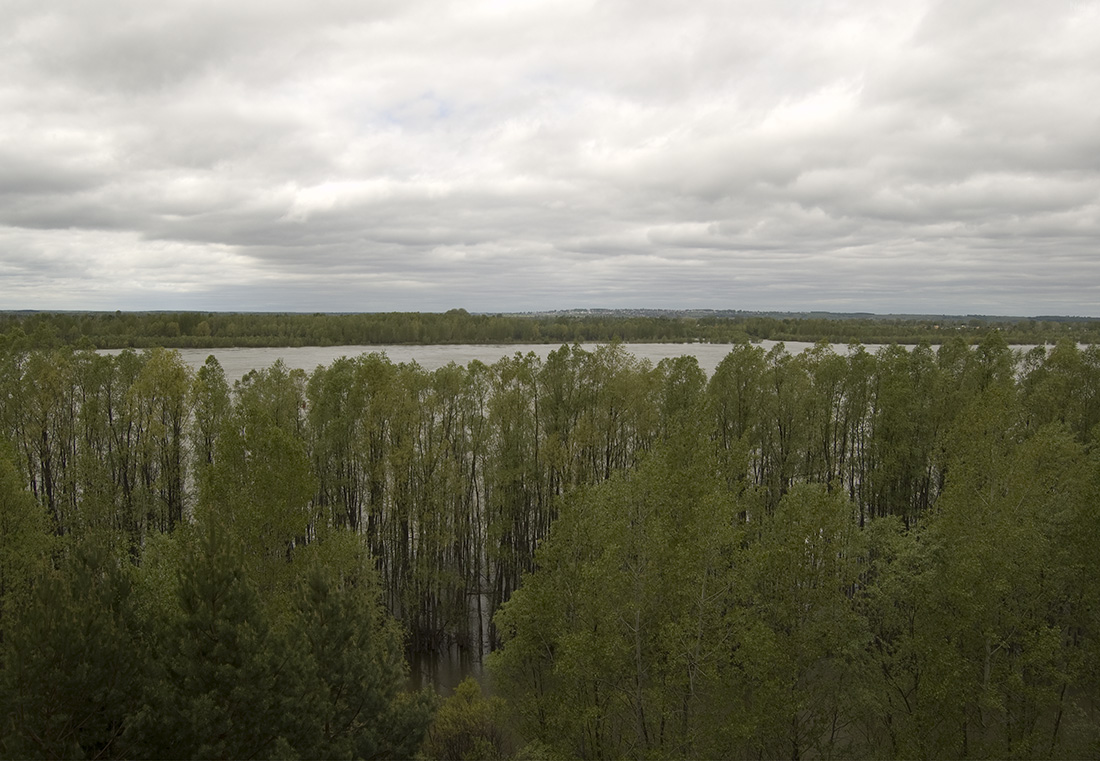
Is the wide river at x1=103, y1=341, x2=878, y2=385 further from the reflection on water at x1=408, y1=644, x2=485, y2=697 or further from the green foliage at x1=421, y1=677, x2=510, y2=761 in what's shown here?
the green foliage at x1=421, y1=677, x2=510, y2=761

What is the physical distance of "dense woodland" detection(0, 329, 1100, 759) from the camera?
482 inches

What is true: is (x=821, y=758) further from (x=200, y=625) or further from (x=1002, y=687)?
(x=200, y=625)

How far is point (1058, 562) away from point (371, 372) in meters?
26.4

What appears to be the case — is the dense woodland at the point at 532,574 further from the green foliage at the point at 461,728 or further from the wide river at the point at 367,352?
the wide river at the point at 367,352

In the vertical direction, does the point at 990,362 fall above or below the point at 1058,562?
above

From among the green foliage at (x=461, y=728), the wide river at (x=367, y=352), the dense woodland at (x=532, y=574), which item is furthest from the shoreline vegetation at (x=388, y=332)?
the green foliage at (x=461, y=728)

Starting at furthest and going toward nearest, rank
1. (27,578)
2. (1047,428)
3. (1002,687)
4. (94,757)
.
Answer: (1047,428) < (27,578) < (1002,687) < (94,757)

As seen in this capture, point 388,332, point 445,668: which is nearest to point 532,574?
point 445,668

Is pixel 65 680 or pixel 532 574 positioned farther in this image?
pixel 532 574

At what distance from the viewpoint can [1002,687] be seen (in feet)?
56.3

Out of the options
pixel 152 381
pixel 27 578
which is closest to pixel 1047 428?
pixel 27 578

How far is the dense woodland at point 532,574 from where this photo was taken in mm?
12234

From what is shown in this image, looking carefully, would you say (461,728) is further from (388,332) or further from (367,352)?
(388,332)

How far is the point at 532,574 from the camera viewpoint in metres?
20.9
